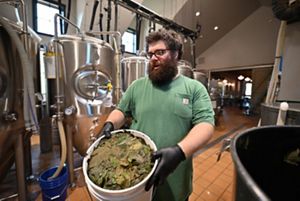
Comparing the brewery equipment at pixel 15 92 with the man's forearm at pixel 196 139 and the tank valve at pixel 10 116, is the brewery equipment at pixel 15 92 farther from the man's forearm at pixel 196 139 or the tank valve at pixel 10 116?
the man's forearm at pixel 196 139

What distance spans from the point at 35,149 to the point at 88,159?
293 cm

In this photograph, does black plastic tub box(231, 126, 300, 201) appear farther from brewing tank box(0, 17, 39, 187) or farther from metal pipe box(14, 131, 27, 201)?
metal pipe box(14, 131, 27, 201)

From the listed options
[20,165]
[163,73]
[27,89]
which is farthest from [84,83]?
[163,73]

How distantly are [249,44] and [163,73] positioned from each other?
26.4 ft

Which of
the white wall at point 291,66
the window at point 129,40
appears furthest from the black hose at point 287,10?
the window at point 129,40

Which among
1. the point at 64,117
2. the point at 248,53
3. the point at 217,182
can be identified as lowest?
the point at 217,182

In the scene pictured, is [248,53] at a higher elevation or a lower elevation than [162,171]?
higher

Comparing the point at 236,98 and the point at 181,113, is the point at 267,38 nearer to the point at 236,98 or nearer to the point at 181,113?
the point at 236,98

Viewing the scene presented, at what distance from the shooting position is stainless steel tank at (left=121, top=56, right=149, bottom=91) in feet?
9.13

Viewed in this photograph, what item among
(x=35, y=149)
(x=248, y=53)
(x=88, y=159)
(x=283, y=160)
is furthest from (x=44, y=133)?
(x=248, y=53)

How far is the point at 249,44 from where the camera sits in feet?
24.2

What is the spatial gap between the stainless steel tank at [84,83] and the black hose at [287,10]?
356 cm

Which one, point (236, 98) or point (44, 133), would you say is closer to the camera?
point (44, 133)

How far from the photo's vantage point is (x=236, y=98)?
40.8ft
